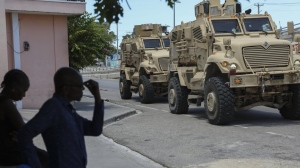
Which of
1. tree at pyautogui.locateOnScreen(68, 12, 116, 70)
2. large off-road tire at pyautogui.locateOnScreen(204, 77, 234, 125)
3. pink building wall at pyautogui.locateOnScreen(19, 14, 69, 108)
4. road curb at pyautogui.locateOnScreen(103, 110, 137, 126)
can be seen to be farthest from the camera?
tree at pyautogui.locateOnScreen(68, 12, 116, 70)

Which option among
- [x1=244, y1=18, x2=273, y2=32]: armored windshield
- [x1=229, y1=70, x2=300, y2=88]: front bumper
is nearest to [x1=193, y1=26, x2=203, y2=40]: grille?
[x1=244, y1=18, x2=273, y2=32]: armored windshield

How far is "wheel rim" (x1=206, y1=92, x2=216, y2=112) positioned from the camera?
36.2 ft

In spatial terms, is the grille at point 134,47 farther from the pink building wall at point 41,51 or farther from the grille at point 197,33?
the grille at point 197,33

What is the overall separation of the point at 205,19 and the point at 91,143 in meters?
4.79

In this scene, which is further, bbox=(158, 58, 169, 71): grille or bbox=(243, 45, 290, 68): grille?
bbox=(158, 58, 169, 71): grille

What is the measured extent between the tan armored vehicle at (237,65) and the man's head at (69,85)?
297 inches

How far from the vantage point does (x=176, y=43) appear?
14484mm

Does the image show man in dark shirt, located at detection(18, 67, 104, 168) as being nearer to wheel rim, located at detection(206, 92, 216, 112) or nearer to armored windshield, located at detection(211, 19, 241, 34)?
wheel rim, located at detection(206, 92, 216, 112)

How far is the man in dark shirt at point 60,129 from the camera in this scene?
309cm

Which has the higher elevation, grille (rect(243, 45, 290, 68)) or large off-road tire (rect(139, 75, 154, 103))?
grille (rect(243, 45, 290, 68))

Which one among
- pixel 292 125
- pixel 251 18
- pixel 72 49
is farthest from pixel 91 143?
pixel 72 49

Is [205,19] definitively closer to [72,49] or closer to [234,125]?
[234,125]

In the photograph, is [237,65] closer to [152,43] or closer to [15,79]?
[15,79]

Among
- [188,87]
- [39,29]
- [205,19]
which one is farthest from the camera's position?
[39,29]
